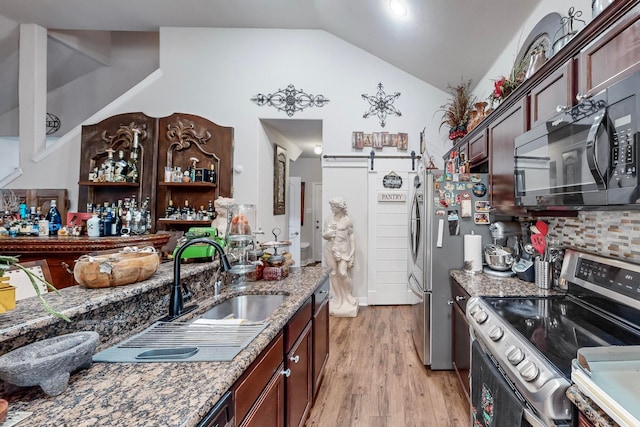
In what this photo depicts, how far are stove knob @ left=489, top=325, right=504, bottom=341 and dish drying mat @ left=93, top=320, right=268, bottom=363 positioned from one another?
995mm

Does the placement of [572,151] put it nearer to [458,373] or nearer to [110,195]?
[458,373]

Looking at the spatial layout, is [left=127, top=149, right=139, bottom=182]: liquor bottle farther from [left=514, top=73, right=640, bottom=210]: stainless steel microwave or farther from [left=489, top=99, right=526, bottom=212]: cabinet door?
[left=514, top=73, right=640, bottom=210]: stainless steel microwave

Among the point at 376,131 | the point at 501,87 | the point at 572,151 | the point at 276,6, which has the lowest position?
the point at 572,151

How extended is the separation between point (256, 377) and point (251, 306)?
2.34ft

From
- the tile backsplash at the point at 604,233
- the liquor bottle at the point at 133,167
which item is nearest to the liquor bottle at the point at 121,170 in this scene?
the liquor bottle at the point at 133,167

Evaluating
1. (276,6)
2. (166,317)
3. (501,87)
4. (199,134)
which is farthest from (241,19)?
(166,317)

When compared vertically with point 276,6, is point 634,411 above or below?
below

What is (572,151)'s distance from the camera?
117 centimetres

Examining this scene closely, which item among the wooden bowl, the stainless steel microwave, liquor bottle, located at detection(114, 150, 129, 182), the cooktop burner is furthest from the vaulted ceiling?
the wooden bowl

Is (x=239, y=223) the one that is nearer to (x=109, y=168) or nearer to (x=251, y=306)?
(x=251, y=306)

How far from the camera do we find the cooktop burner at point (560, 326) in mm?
1046

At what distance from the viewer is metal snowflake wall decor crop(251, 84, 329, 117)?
4.02 metres

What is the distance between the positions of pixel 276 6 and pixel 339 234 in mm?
2916

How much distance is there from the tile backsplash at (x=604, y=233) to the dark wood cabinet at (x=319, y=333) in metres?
1.61
